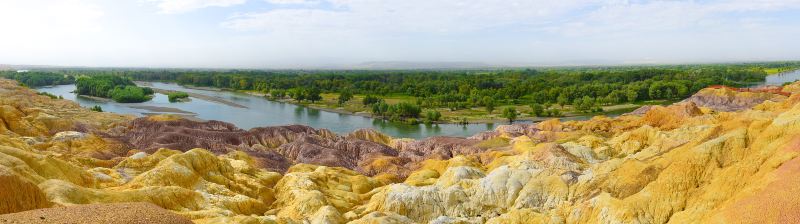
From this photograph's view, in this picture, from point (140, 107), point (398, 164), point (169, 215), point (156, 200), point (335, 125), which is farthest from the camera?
point (140, 107)

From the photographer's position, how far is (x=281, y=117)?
401 ft

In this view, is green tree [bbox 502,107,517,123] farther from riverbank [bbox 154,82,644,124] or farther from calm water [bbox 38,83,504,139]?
calm water [bbox 38,83,504,139]

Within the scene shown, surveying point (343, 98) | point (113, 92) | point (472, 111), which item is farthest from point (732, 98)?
point (113, 92)

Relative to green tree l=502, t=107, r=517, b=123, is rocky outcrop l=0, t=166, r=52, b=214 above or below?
above

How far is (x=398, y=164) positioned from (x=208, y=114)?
84.1m

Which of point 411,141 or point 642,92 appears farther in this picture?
point 642,92

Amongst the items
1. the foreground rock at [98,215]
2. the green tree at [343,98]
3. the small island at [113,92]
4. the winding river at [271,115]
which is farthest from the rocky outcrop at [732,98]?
Answer: the small island at [113,92]

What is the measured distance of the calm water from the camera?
342ft

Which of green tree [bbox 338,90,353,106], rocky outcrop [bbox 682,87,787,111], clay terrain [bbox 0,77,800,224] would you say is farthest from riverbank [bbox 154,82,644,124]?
clay terrain [bbox 0,77,800,224]

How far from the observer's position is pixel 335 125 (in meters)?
110

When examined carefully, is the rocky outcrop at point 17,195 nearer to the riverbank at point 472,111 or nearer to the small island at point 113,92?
the riverbank at point 472,111

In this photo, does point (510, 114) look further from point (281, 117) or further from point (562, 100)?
point (281, 117)

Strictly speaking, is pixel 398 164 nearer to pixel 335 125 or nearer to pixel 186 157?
pixel 186 157

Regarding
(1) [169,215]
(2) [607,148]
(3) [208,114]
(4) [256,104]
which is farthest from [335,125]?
(1) [169,215]
